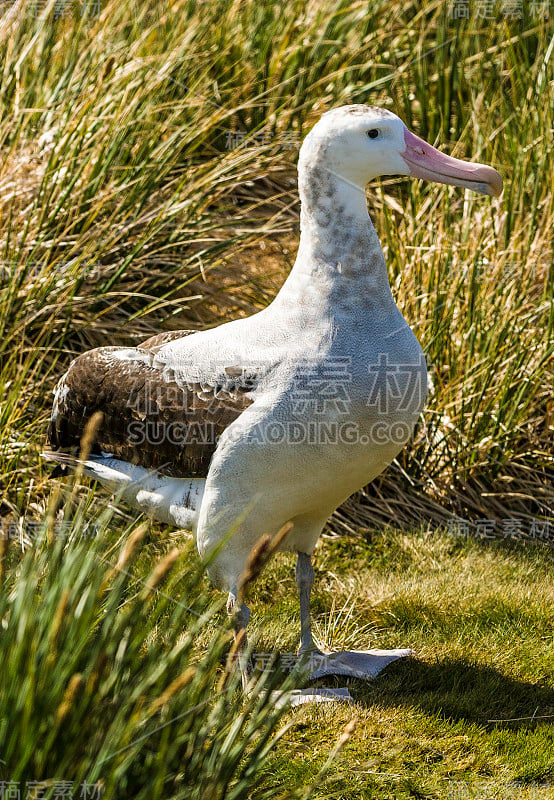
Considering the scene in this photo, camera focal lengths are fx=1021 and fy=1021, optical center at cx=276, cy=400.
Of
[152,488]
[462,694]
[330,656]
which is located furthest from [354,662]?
[152,488]

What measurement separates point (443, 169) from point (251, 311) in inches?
84.4

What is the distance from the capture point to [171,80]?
5969mm

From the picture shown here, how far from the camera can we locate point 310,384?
132 inches

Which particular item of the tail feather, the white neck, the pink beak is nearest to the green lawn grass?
the tail feather

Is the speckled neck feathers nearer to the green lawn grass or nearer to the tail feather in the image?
the tail feather

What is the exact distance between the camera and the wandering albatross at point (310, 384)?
3365 millimetres

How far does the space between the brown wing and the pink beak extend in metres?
0.97

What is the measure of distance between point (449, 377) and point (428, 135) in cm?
220

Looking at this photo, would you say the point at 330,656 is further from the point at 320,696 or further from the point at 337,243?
the point at 337,243

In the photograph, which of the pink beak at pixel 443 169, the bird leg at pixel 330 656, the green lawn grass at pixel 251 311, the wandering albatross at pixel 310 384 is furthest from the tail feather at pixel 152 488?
the pink beak at pixel 443 169

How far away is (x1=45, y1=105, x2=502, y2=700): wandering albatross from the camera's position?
337cm

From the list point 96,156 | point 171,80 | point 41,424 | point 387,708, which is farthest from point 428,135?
point 387,708

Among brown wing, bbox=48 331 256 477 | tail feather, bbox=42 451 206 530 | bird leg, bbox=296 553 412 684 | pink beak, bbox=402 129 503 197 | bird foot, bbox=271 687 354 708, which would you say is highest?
pink beak, bbox=402 129 503 197

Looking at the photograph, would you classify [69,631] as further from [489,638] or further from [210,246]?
[210,246]
